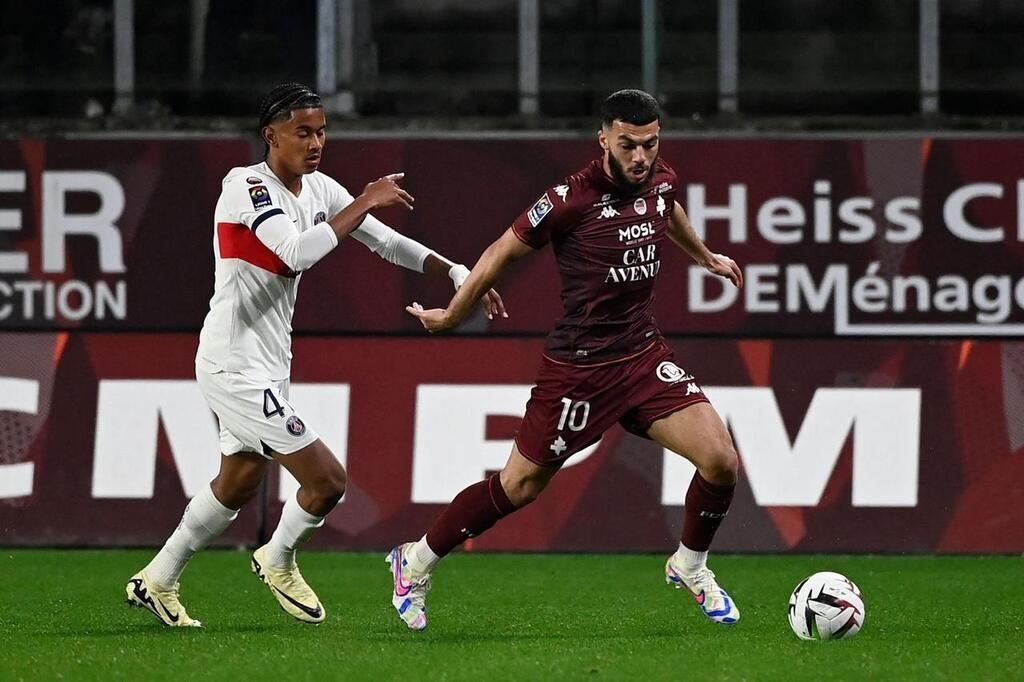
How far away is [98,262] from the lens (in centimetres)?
989

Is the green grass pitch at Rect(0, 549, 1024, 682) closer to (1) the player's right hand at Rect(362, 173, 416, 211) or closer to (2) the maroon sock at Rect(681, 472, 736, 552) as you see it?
(2) the maroon sock at Rect(681, 472, 736, 552)

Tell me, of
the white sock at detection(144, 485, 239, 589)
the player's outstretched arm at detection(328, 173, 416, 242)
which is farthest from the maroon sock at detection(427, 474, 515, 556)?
the player's outstretched arm at detection(328, 173, 416, 242)

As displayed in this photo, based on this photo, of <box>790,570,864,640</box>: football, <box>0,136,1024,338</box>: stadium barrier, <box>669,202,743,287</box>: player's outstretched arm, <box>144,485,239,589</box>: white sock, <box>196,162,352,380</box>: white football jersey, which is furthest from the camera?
<box>0,136,1024,338</box>: stadium barrier

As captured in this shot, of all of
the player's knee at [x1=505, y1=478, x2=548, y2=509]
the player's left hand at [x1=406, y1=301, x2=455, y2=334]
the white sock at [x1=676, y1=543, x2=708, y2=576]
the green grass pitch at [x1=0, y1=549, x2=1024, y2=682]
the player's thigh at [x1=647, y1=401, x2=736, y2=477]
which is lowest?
the green grass pitch at [x1=0, y1=549, x2=1024, y2=682]

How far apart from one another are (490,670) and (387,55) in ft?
20.4

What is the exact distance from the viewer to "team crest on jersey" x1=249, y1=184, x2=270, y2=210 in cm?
625

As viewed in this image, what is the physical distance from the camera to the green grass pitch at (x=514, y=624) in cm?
554

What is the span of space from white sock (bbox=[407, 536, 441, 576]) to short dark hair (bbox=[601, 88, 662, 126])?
179cm

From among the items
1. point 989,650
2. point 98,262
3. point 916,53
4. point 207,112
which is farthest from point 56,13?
point 989,650

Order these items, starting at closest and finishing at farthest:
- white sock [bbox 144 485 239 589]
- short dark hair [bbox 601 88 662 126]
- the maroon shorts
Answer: short dark hair [bbox 601 88 662 126] → the maroon shorts → white sock [bbox 144 485 239 589]

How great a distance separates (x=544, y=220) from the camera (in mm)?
6379

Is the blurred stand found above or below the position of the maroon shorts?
above

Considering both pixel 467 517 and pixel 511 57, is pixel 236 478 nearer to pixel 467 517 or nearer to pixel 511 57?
pixel 467 517

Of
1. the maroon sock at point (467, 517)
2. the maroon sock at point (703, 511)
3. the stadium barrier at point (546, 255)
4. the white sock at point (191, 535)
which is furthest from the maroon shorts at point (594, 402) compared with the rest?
the stadium barrier at point (546, 255)
